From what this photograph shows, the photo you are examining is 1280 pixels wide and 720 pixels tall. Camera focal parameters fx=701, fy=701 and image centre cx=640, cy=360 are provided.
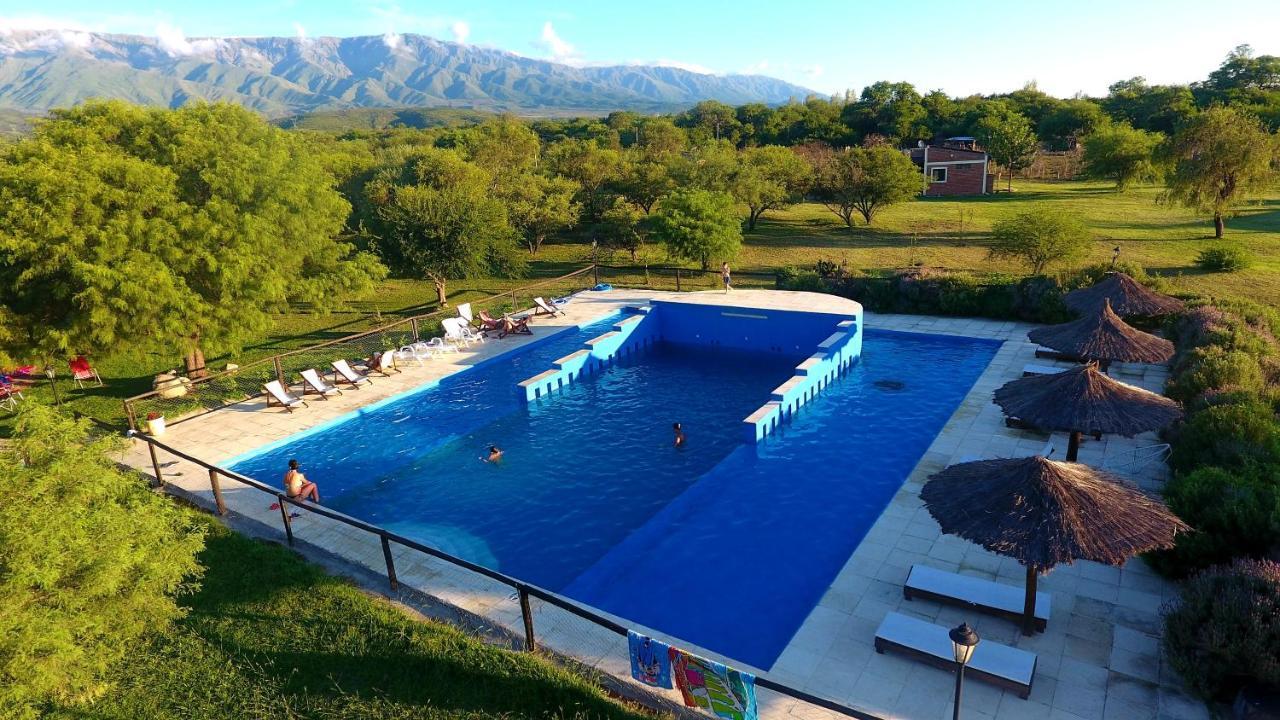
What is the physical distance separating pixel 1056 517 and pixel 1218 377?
26.7 feet

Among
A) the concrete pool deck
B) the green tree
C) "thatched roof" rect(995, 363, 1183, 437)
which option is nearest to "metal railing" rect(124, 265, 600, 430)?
the concrete pool deck

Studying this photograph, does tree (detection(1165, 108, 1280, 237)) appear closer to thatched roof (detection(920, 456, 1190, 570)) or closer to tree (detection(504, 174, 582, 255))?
tree (detection(504, 174, 582, 255))

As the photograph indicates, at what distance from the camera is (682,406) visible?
55.8 ft

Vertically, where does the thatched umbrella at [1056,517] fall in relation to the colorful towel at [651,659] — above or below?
above

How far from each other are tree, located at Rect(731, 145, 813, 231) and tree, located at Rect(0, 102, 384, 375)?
22.5m

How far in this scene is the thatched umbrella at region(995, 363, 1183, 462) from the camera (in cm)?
948

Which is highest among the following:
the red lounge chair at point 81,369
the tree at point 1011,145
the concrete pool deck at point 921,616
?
the tree at point 1011,145

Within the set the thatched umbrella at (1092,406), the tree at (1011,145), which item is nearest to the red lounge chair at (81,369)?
the thatched umbrella at (1092,406)

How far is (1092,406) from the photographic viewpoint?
9.69 metres

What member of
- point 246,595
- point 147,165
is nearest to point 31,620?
point 246,595

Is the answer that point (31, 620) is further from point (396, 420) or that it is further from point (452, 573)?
point (396, 420)

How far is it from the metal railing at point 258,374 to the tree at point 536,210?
1052 centimetres

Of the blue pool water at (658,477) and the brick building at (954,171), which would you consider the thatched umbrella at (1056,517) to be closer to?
the blue pool water at (658,477)

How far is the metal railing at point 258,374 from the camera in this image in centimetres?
1641
